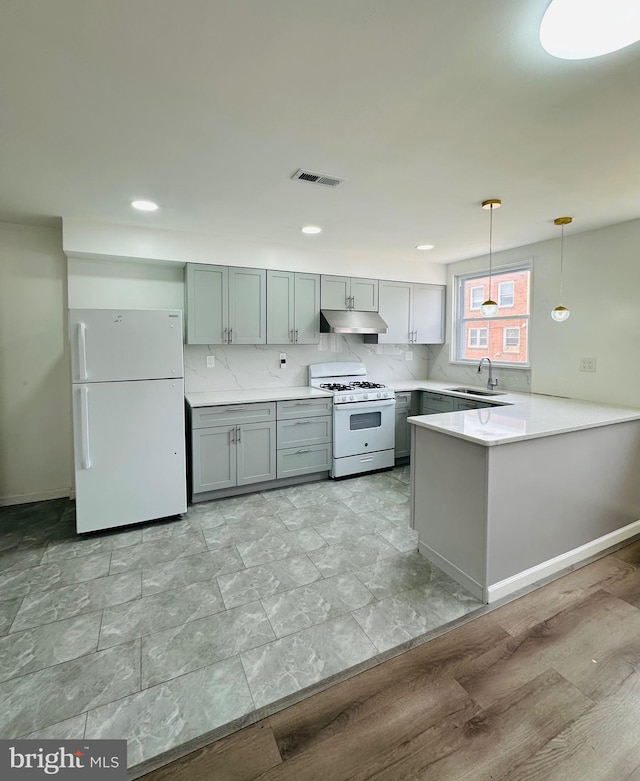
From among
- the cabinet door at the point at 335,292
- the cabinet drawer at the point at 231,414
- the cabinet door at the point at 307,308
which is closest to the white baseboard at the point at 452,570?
the cabinet drawer at the point at 231,414

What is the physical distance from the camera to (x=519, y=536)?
2.25 meters

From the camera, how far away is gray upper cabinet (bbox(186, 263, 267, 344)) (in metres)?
3.57

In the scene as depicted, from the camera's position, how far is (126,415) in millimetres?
2908

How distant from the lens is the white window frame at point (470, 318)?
4.02 meters

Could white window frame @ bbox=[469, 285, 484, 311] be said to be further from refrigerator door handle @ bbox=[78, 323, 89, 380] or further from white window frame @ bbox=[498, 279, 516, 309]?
refrigerator door handle @ bbox=[78, 323, 89, 380]

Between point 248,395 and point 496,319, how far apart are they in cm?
289

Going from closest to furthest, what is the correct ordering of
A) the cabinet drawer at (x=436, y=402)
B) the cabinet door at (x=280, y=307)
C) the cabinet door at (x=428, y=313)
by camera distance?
the cabinet door at (x=280, y=307) → the cabinet drawer at (x=436, y=402) → the cabinet door at (x=428, y=313)

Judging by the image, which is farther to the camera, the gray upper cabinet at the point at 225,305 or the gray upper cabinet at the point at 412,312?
the gray upper cabinet at the point at 412,312

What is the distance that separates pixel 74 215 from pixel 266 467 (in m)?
2.60

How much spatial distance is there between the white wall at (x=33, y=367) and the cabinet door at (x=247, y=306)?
4.83ft

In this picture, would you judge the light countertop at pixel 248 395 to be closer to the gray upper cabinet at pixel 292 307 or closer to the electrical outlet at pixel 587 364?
the gray upper cabinet at pixel 292 307

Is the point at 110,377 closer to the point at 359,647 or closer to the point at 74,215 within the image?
the point at 74,215

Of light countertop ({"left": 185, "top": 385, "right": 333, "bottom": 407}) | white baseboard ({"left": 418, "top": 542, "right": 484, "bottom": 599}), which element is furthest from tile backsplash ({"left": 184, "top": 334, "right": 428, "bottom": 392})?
white baseboard ({"left": 418, "top": 542, "right": 484, "bottom": 599})

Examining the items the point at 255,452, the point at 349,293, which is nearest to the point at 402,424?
the point at 349,293
